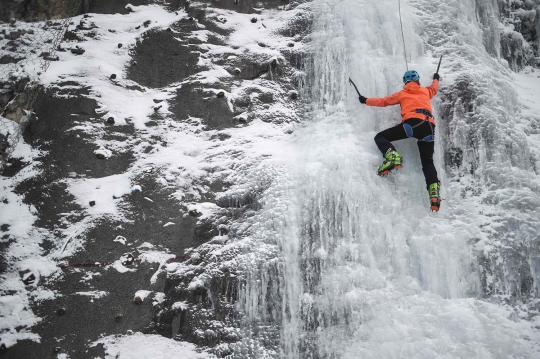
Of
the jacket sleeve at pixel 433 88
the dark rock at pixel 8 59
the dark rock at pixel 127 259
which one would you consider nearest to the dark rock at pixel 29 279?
the dark rock at pixel 127 259

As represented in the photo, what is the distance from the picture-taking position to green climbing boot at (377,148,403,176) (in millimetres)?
4957

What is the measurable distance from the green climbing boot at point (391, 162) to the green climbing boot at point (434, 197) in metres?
0.44

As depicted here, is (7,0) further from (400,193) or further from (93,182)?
(400,193)

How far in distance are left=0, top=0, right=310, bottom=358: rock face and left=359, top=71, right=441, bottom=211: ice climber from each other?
1.58 m

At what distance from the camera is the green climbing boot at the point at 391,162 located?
4.96 m

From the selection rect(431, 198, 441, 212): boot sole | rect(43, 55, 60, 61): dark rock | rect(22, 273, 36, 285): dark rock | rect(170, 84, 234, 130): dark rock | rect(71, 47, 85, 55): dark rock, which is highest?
rect(71, 47, 85, 55): dark rock

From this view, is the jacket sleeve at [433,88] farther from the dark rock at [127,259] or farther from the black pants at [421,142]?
the dark rock at [127,259]

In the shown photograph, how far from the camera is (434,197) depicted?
15.7 feet

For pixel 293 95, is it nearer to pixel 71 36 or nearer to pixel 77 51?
pixel 77 51

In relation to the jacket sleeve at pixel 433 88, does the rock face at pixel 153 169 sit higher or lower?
lower

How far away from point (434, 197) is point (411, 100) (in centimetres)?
130

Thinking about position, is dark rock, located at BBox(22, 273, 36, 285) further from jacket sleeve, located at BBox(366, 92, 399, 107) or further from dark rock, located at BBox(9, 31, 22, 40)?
jacket sleeve, located at BBox(366, 92, 399, 107)

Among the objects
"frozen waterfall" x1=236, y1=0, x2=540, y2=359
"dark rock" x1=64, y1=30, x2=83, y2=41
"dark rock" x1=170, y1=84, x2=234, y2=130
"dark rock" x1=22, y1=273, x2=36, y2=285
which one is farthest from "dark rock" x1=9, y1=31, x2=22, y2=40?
"frozen waterfall" x1=236, y1=0, x2=540, y2=359

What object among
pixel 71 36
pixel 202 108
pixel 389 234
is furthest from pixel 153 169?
pixel 389 234
